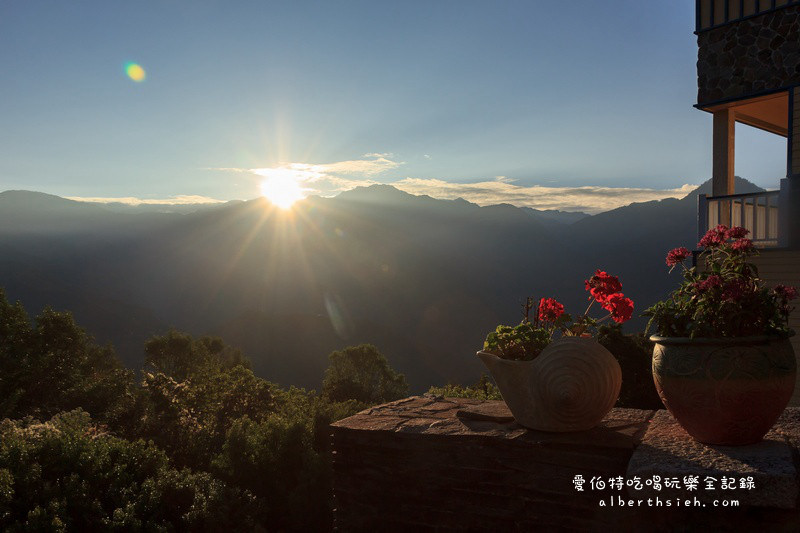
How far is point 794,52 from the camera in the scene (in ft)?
31.4

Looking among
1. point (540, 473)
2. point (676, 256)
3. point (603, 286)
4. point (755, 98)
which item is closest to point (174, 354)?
point (755, 98)

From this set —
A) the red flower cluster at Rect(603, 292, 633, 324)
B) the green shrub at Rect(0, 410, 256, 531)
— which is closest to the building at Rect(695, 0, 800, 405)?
the red flower cluster at Rect(603, 292, 633, 324)

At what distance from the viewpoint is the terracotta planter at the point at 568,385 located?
12.8ft

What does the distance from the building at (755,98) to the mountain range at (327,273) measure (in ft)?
168

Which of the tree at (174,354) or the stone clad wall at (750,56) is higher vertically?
the stone clad wall at (750,56)

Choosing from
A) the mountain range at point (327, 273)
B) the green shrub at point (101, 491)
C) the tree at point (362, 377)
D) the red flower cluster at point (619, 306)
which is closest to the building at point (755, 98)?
the red flower cluster at point (619, 306)

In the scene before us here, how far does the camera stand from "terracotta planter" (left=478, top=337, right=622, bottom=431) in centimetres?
391

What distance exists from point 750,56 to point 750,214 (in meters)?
2.78

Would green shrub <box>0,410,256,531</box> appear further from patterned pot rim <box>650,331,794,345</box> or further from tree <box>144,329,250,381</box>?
tree <box>144,329,250,381</box>

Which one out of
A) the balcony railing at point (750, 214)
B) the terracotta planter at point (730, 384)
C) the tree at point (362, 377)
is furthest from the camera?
the tree at point (362, 377)

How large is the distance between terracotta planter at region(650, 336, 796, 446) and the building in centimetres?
595

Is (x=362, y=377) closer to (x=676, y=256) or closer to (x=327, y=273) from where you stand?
(x=676, y=256)

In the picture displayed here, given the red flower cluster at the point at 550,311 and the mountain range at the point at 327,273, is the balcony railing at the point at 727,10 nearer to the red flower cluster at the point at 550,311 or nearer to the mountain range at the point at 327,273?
the red flower cluster at the point at 550,311

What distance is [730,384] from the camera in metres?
3.43
